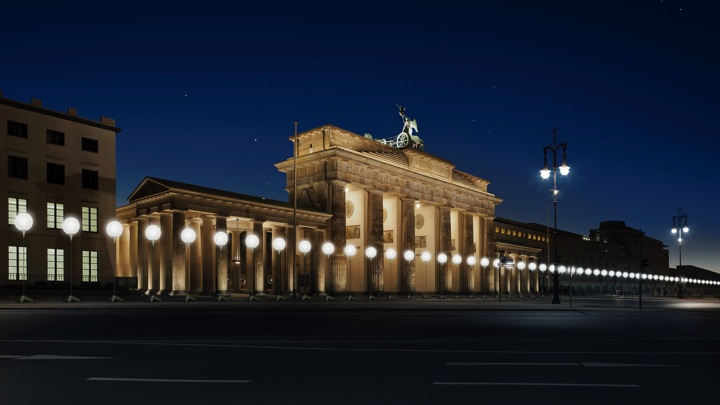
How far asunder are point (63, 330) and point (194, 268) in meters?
33.9

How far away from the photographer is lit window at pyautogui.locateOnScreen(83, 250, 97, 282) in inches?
1789

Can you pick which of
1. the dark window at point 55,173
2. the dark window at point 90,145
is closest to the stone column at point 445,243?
the dark window at point 90,145

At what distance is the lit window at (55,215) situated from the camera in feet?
145

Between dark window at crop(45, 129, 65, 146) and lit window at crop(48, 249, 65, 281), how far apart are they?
8.16 metres

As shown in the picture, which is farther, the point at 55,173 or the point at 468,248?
the point at 468,248

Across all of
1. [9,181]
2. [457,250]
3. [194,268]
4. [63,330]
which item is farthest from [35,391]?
[457,250]

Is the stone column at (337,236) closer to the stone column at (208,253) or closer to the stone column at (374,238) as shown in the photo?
the stone column at (374,238)

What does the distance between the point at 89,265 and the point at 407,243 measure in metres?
34.2

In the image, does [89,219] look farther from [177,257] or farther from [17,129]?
[17,129]

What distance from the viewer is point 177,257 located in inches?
1777

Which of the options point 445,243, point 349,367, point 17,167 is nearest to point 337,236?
point 445,243

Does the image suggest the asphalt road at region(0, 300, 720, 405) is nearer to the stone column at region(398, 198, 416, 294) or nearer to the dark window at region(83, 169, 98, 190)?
the dark window at region(83, 169, 98, 190)

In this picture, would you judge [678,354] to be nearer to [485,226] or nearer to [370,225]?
[370,225]

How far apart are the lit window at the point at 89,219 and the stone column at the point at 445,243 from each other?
137 ft
